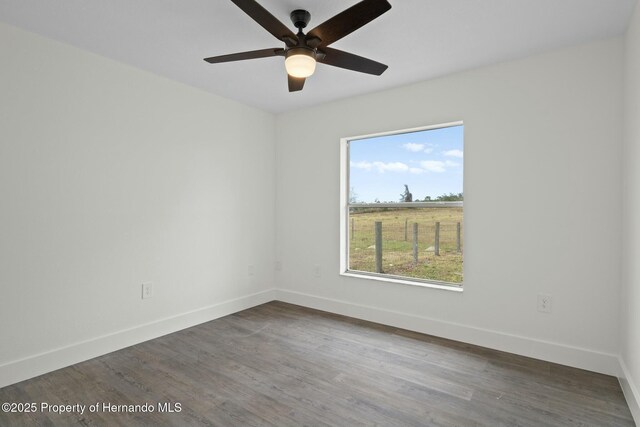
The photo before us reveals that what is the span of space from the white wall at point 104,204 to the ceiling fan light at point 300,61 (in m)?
1.72

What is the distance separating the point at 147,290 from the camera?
120 inches

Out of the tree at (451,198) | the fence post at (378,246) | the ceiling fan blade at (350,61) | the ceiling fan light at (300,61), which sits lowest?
the fence post at (378,246)

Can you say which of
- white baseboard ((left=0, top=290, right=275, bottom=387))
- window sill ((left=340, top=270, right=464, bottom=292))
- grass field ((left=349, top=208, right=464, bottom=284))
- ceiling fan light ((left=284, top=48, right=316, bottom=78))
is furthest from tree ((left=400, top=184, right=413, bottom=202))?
white baseboard ((left=0, top=290, right=275, bottom=387))

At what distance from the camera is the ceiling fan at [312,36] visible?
1623mm

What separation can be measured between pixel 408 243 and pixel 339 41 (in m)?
2.05

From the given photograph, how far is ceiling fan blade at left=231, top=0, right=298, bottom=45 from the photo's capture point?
157cm

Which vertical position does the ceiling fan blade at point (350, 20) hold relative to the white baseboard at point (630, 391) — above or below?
above

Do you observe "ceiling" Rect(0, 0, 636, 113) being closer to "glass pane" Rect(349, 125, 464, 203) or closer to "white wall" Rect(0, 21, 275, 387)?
"white wall" Rect(0, 21, 275, 387)

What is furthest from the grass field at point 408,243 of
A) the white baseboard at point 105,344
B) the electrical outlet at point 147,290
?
the electrical outlet at point 147,290

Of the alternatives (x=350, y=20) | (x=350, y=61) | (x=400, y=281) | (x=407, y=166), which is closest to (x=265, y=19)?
(x=350, y=20)

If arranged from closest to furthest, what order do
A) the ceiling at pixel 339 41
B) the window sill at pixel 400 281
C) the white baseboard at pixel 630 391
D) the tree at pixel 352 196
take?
the white baseboard at pixel 630 391, the ceiling at pixel 339 41, the window sill at pixel 400 281, the tree at pixel 352 196

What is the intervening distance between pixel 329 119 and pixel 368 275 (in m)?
1.82

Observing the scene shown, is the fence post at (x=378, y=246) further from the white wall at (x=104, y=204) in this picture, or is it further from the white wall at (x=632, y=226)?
the white wall at (x=632, y=226)

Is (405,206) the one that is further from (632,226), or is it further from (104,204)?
(104,204)
